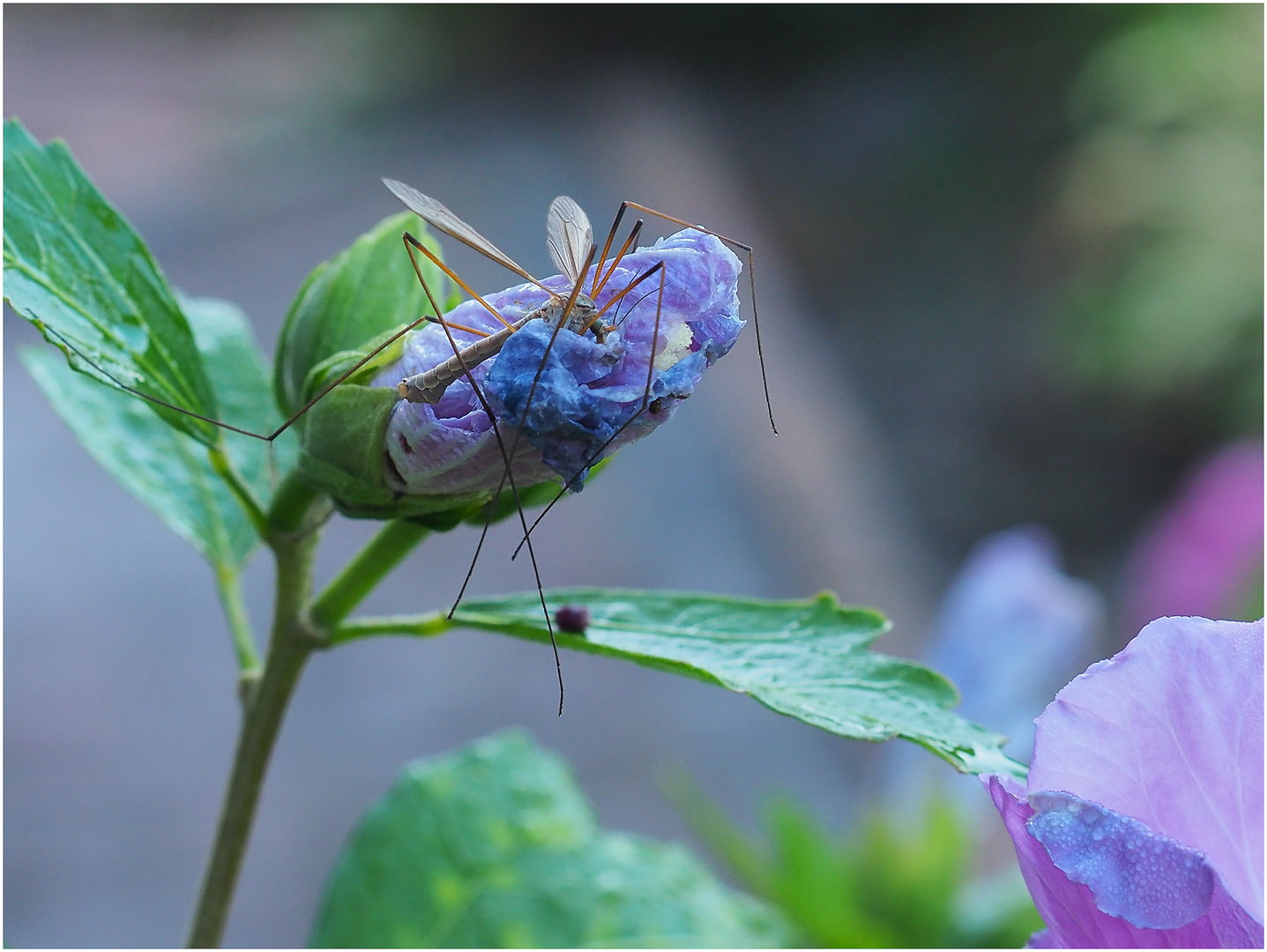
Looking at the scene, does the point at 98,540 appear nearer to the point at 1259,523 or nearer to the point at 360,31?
the point at 1259,523

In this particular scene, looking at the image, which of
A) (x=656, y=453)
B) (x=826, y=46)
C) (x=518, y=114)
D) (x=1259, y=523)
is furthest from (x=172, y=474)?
(x=826, y=46)

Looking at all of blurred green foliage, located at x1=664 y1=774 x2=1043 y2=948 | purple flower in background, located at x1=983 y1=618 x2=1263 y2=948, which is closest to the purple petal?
purple flower in background, located at x1=983 y1=618 x2=1263 y2=948

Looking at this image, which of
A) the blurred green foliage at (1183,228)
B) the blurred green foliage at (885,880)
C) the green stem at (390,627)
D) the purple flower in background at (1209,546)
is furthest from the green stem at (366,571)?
the blurred green foliage at (1183,228)

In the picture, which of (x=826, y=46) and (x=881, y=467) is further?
(x=826, y=46)

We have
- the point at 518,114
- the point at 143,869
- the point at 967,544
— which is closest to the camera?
the point at 143,869

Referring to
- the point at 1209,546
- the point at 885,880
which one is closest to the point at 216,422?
the point at 885,880

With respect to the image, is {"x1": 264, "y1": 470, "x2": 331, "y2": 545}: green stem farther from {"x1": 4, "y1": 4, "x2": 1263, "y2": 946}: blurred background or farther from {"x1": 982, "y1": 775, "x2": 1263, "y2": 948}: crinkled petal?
{"x1": 4, "y1": 4, "x2": 1263, "y2": 946}: blurred background

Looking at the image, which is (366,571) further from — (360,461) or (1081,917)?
(1081,917)

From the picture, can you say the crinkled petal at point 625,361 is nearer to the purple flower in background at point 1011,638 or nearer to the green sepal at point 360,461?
the green sepal at point 360,461
